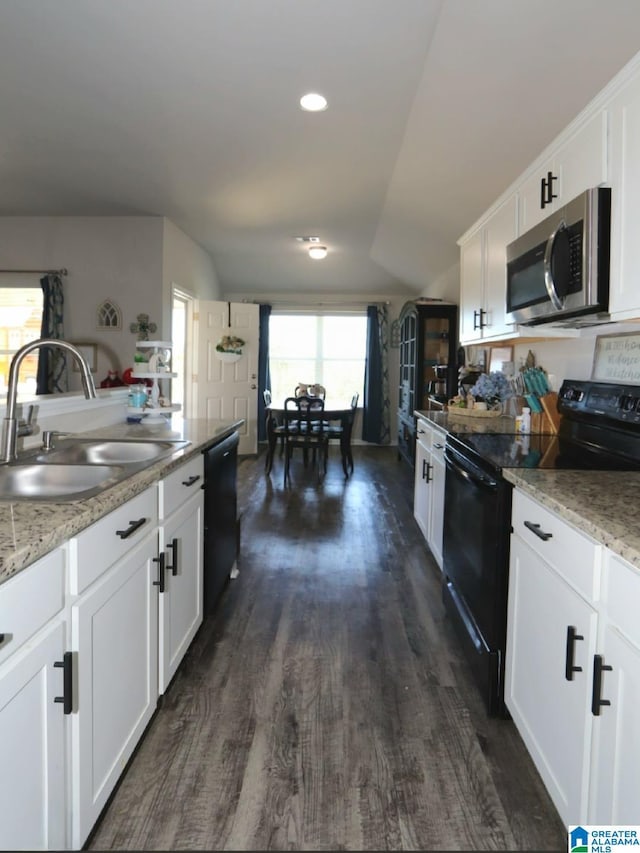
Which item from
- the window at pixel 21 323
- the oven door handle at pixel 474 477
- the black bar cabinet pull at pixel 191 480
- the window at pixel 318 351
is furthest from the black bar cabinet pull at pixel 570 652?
the window at pixel 318 351

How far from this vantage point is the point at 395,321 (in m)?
7.99

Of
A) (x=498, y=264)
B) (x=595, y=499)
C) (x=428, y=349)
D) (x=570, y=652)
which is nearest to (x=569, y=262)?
(x=595, y=499)

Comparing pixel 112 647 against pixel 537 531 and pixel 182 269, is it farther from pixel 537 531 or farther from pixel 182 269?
pixel 182 269

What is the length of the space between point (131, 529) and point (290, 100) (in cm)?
256

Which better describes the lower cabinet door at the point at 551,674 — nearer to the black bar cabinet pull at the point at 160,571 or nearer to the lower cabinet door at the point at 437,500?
the black bar cabinet pull at the point at 160,571

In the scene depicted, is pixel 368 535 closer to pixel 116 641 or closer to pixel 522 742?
pixel 522 742

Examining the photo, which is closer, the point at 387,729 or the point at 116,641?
the point at 116,641

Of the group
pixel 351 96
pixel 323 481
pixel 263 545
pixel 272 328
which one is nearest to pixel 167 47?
pixel 351 96

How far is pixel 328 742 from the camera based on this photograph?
1.66 m

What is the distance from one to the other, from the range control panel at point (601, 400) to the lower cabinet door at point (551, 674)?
0.65 m

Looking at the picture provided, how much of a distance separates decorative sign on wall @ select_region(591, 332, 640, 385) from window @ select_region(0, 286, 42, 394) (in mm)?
4843

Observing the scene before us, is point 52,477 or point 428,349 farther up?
point 428,349

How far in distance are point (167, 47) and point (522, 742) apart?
10.1 ft

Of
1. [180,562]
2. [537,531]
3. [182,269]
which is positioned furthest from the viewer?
[182,269]
